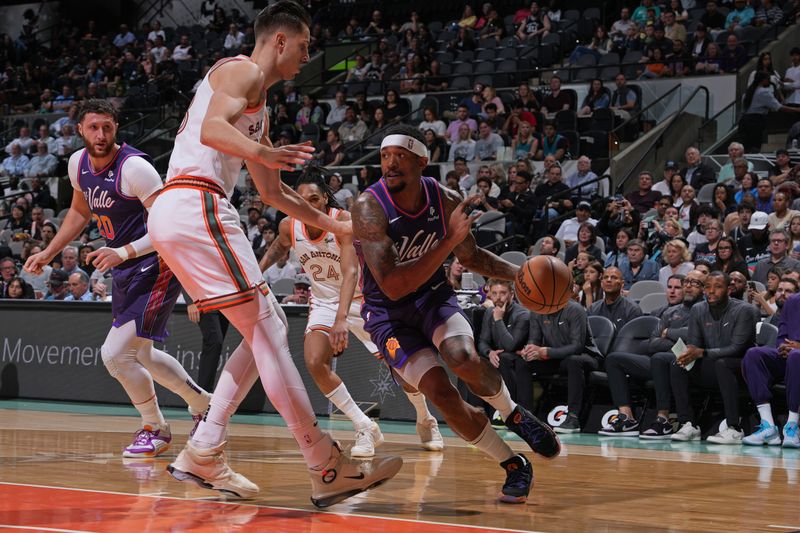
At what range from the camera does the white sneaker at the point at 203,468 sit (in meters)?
4.66

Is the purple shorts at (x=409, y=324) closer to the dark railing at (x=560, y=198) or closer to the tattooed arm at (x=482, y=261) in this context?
the tattooed arm at (x=482, y=261)

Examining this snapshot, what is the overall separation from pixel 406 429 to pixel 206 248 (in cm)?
526

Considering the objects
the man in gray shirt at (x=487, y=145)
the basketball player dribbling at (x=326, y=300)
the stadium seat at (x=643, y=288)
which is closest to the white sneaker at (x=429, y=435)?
the basketball player dribbling at (x=326, y=300)

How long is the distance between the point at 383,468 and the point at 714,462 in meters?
3.47

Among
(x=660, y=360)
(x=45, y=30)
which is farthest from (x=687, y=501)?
(x=45, y=30)

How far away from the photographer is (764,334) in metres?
9.32

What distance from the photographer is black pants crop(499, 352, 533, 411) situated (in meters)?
9.82

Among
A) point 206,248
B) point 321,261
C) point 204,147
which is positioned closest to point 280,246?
point 321,261

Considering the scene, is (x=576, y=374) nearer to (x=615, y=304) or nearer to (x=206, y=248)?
(x=615, y=304)

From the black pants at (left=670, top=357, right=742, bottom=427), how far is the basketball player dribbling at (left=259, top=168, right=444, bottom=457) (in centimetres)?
264

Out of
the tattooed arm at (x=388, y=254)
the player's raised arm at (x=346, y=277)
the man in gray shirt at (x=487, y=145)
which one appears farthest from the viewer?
the man in gray shirt at (x=487, y=145)

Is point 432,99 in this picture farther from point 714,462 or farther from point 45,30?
point 45,30

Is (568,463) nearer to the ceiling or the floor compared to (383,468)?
nearer to the floor

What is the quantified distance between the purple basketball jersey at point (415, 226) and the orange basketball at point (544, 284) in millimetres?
463
